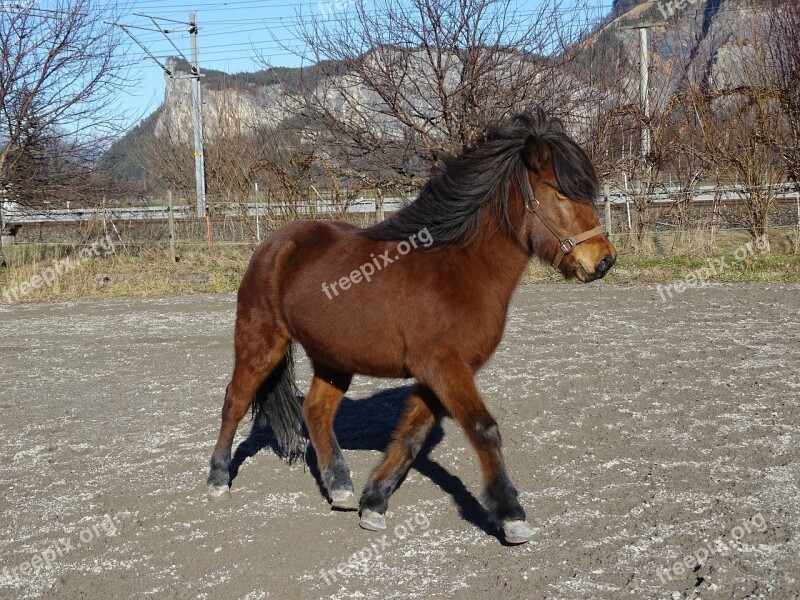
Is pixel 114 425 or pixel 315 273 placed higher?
pixel 315 273

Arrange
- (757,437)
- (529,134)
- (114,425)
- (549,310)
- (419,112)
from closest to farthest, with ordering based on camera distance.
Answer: (529,134) → (757,437) → (114,425) → (549,310) → (419,112)

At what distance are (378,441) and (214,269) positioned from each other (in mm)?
11720

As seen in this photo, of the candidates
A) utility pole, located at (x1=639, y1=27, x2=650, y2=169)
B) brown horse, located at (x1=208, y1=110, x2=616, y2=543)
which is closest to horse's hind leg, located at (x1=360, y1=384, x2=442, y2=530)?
brown horse, located at (x1=208, y1=110, x2=616, y2=543)

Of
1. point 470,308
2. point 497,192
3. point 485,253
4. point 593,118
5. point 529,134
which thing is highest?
point 593,118

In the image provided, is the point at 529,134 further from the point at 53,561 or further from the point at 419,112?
the point at 419,112

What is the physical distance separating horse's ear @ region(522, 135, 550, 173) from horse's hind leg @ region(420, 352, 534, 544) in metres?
1.15

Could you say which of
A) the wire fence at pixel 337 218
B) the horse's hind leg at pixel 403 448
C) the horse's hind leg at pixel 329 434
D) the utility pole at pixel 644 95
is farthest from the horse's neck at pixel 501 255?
the utility pole at pixel 644 95

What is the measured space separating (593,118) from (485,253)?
558 inches

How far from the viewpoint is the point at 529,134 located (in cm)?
422

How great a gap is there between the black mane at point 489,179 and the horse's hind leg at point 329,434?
4.08ft

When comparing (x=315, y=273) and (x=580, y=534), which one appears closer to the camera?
(x=580, y=534)

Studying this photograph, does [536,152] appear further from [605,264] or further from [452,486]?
[452,486]

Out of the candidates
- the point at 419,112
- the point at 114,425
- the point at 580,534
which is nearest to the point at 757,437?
the point at 580,534

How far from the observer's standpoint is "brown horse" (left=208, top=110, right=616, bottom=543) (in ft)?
13.1
